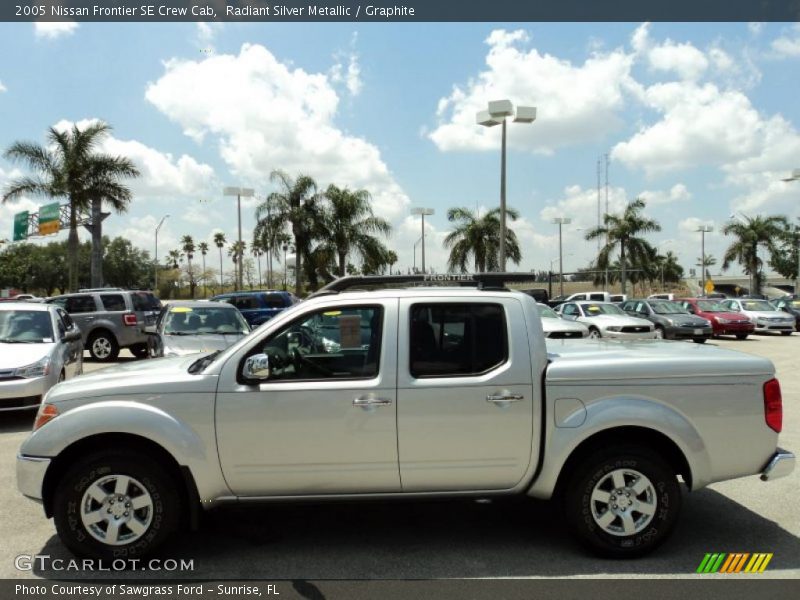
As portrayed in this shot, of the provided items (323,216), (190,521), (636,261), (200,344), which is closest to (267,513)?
(190,521)

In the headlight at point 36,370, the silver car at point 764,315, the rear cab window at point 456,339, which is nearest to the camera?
the rear cab window at point 456,339

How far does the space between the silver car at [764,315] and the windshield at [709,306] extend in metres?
0.44

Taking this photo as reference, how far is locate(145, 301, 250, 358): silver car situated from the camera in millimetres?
10656

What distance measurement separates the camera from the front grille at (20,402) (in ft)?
26.9

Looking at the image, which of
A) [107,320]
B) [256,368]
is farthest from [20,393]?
[107,320]

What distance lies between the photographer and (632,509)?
429 cm

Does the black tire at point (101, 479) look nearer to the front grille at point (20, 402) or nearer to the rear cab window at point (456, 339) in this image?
the rear cab window at point (456, 339)

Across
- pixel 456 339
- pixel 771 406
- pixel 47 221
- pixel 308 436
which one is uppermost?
pixel 47 221

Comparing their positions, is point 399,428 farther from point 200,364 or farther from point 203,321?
point 203,321

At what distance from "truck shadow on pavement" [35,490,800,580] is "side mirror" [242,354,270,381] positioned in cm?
89

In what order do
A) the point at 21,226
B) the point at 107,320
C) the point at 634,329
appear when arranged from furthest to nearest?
the point at 21,226
the point at 634,329
the point at 107,320

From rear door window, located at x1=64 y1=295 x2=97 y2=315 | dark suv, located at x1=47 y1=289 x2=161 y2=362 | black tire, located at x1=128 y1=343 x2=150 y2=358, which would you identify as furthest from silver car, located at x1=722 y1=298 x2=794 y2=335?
rear door window, located at x1=64 y1=295 x2=97 y2=315

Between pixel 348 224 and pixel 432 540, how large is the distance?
33.2m

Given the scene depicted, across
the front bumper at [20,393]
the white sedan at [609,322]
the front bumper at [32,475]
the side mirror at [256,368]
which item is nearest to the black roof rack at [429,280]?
the side mirror at [256,368]
